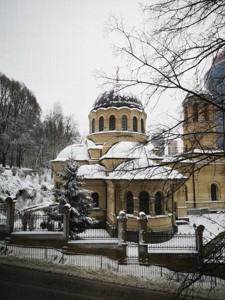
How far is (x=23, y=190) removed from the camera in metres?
22.3

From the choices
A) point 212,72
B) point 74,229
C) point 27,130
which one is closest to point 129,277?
point 74,229

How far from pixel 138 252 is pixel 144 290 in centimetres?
289

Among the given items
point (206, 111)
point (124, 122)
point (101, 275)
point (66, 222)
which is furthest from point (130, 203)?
point (206, 111)

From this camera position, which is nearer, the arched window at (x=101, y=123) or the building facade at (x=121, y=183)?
the building facade at (x=121, y=183)

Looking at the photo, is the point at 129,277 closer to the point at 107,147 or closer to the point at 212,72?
the point at 212,72

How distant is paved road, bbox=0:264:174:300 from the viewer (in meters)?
7.01

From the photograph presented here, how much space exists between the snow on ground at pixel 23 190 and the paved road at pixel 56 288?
10.9m

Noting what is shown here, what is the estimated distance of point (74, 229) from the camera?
496 inches

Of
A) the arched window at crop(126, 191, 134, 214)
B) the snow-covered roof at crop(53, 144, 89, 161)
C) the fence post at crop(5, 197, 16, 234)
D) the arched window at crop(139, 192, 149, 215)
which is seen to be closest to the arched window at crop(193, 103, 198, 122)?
the arched window at crop(139, 192, 149, 215)

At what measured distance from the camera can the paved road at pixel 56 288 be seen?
23.0 ft

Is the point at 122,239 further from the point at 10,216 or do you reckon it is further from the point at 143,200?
the point at 10,216

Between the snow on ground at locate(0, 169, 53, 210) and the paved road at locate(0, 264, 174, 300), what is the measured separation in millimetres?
10927

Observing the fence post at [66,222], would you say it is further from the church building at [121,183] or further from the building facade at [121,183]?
the building facade at [121,183]

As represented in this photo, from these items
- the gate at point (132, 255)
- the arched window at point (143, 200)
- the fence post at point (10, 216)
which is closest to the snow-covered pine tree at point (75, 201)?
the gate at point (132, 255)
